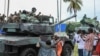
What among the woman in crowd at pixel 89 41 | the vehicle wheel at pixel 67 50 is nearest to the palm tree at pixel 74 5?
the vehicle wheel at pixel 67 50

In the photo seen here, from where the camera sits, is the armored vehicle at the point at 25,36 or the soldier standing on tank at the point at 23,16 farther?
the soldier standing on tank at the point at 23,16

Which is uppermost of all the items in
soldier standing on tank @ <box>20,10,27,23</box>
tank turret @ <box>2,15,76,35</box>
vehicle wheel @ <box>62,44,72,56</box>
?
soldier standing on tank @ <box>20,10,27,23</box>

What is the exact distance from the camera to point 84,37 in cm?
1936

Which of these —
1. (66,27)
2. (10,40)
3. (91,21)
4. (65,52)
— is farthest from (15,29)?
(66,27)

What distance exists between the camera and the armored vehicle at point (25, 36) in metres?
20.5

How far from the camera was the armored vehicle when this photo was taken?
20464 mm

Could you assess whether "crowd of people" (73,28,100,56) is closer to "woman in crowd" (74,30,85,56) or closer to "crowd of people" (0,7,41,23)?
"woman in crowd" (74,30,85,56)

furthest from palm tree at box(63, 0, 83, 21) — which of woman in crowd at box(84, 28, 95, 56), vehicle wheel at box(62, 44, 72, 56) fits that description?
woman in crowd at box(84, 28, 95, 56)

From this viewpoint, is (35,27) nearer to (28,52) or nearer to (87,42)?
(28,52)

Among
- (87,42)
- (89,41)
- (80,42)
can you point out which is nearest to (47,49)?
(80,42)

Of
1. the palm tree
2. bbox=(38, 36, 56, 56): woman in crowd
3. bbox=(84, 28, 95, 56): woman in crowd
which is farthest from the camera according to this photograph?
the palm tree

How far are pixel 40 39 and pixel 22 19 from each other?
152cm

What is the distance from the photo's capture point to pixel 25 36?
2252cm

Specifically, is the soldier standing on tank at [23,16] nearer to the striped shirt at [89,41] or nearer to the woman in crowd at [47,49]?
the woman in crowd at [47,49]
